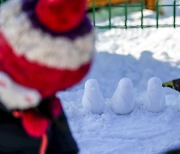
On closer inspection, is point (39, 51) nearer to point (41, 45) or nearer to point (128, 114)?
point (41, 45)

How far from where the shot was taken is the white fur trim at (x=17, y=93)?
3.33 ft

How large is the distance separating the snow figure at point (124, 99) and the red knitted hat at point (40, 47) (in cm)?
185

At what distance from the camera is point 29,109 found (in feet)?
3.51

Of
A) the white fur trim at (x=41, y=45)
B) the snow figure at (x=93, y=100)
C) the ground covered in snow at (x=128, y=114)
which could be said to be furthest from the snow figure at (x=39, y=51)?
the snow figure at (x=93, y=100)

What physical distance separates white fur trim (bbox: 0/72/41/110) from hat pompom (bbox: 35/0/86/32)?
127mm

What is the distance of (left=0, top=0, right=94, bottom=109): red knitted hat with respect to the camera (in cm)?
98

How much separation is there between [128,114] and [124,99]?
0.30 feet

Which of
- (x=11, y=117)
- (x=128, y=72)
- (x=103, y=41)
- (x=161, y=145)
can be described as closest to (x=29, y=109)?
(x=11, y=117)

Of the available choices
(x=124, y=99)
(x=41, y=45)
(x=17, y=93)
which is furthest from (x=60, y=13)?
(x=124, y=99)

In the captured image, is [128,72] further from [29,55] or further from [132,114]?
[29,55]

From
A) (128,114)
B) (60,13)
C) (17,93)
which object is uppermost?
(60,13)

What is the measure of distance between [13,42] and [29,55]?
1.6 inches

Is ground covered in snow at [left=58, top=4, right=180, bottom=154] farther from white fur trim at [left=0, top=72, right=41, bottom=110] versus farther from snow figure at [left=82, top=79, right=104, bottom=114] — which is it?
white fur trim at [left=0, top=72, right=41, bottom=110]

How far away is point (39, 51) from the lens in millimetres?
986
